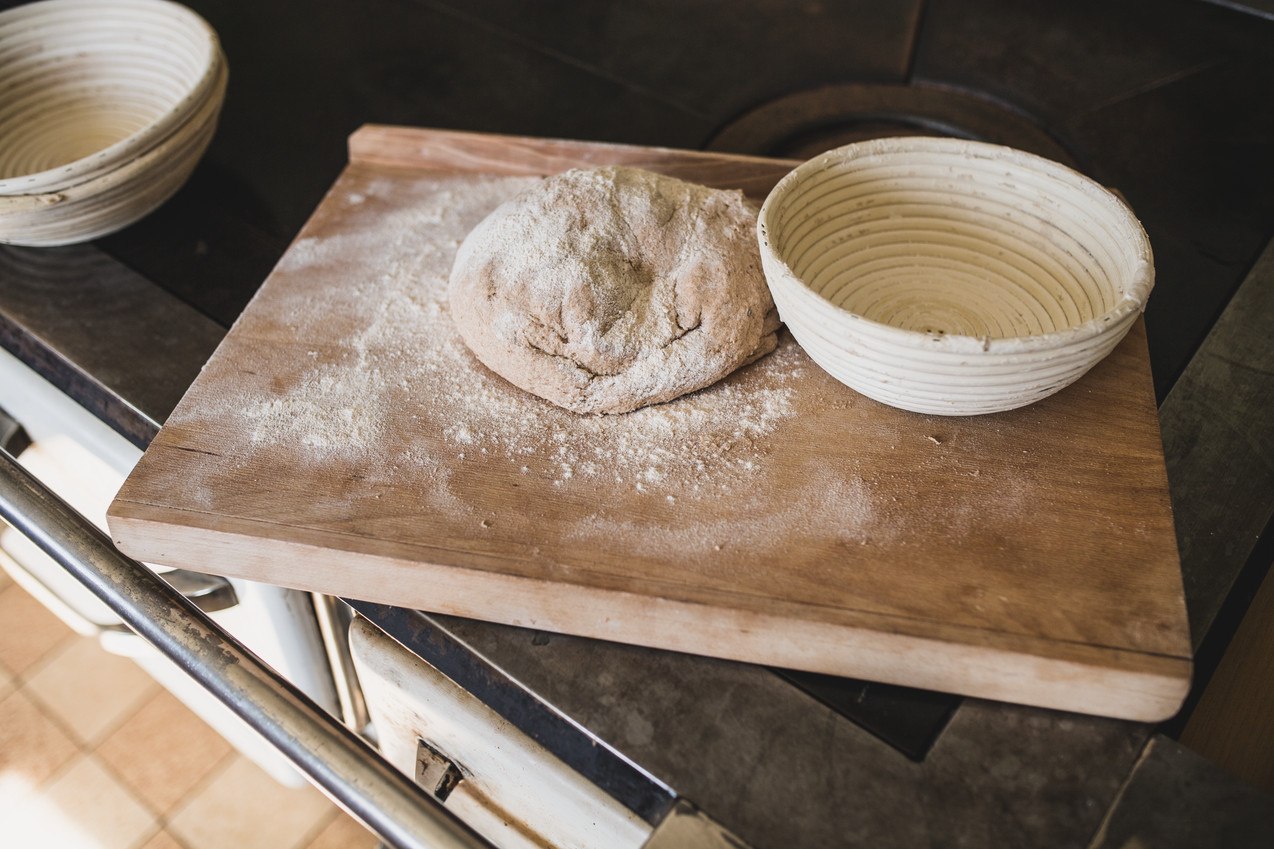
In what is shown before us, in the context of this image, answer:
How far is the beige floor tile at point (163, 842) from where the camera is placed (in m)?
1.52

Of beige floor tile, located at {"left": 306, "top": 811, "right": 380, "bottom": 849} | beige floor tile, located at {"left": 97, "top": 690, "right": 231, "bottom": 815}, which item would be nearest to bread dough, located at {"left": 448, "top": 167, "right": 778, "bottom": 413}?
beige floor tile, located at {"left": 306, "top": 811, "right": 380, "bottom": 849}

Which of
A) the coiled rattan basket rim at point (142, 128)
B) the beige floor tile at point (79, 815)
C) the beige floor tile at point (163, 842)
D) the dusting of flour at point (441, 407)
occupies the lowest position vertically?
the beige floor tile at point (163, 842)

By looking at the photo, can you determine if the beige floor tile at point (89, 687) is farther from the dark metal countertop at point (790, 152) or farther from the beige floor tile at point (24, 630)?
the dark metal countertop at point (790, 152)

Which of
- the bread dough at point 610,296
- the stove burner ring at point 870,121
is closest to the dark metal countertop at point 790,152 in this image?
the stove burner ring at point 870,121

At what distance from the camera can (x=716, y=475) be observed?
Result: 847 mm

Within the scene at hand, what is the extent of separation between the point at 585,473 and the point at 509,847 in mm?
441

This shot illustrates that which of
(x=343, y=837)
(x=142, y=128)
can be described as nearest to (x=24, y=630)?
(x=343, y=837)

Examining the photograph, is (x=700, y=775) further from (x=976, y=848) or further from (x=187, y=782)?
(x=187, y=782)

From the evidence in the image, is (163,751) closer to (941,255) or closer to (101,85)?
(101,85)

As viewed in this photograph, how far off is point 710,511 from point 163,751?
4.25 ft

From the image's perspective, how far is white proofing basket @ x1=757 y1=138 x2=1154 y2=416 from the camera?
817 millimetres

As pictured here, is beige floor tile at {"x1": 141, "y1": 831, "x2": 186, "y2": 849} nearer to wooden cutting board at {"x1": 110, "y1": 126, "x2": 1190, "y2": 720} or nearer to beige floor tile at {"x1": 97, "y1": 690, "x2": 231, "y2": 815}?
beige floor tile at {"x1": 97, "y1": 690, "x2": 231, "y2": 815}

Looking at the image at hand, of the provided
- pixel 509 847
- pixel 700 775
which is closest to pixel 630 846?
pixel 700 775

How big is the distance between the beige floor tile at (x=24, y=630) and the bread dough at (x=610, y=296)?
4.25ft
